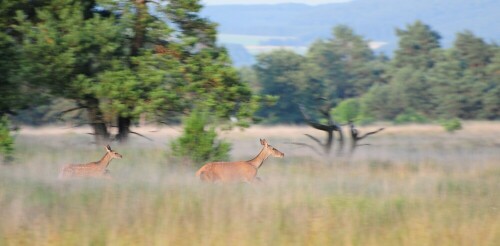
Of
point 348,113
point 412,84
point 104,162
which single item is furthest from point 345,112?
point 104,162

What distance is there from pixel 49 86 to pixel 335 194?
10.4m

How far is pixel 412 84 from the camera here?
210 ft

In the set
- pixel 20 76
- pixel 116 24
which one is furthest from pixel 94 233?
pixel 116 24

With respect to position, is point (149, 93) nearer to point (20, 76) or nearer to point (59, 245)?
point (20, 76)

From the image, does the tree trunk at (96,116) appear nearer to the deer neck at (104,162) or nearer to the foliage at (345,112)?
the deer neck at (104,162)

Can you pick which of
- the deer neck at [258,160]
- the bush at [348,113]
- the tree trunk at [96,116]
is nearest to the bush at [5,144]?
the deer neck at [258,160]

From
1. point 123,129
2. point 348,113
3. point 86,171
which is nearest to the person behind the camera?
point 86,171

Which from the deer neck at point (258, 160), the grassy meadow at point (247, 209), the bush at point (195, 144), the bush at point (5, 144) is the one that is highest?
the grassy meadow at point (247, 209)

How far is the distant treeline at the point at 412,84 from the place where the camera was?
190 feet

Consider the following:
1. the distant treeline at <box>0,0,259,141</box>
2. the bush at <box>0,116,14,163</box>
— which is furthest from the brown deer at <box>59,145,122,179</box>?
the distant treeline at <box>0,0,259,141</box>

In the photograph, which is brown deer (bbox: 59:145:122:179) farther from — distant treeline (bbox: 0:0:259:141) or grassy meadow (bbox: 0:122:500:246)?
distant treeline (bbox: 0:0:259:141)

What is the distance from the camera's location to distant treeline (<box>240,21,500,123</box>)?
190 feet

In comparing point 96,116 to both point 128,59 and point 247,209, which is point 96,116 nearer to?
point 128,59

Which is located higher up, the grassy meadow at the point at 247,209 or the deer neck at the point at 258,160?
the grassy meadow at the point at 247,209
